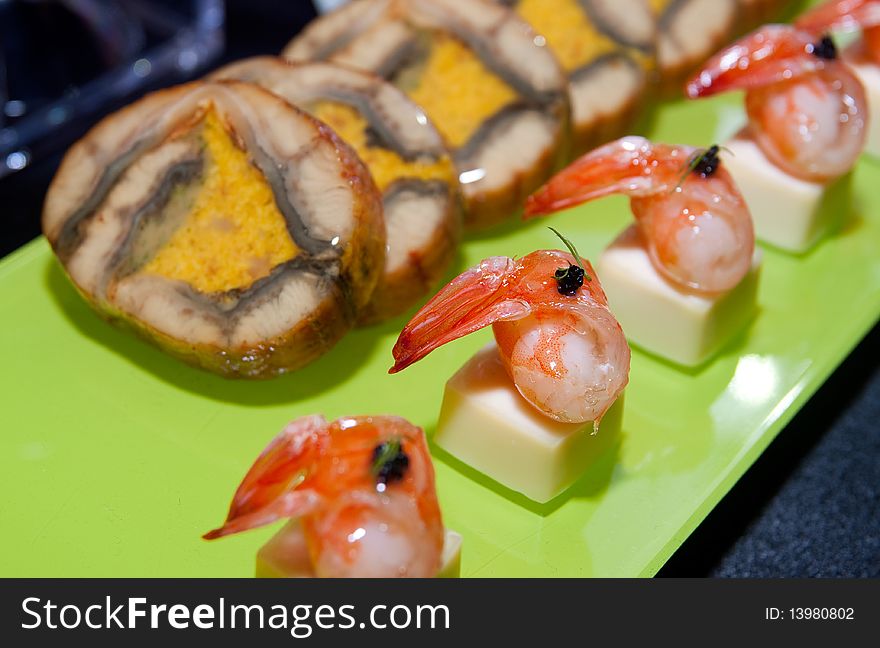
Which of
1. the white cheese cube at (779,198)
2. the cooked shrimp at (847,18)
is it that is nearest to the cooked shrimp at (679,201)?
the white cheese cube at (779,198)

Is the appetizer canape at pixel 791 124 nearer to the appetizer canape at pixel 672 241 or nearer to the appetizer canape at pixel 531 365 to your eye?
the appetizer canape at pixel 672 241

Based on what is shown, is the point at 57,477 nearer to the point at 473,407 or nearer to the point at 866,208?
the point at 473,407

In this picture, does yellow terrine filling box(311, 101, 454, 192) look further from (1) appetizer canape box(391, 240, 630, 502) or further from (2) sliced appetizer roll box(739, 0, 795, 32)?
(2) sliced appetizer roll box(739, 0, 795, 32)

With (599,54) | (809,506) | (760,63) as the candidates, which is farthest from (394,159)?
(809,506)

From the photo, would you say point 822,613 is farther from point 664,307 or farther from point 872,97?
point 872,97

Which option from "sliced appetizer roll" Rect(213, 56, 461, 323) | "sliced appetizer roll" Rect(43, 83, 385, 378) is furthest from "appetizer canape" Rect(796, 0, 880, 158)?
"sliced appetizer roll" Rect(43, 83, 385, 378)
